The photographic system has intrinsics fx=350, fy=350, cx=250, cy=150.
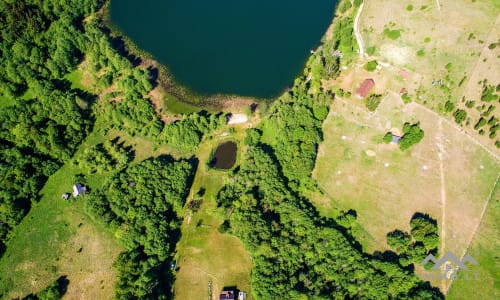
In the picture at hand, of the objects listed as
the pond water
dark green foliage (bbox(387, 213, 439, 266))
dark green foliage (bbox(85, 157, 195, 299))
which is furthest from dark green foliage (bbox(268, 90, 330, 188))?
dark green foliage (bbox(387, 213, 439, 266))

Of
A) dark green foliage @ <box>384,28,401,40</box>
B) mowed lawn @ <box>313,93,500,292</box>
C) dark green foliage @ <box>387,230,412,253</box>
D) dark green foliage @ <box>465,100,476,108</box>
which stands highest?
dark green foliage @ <box>384,28,401,40</box>

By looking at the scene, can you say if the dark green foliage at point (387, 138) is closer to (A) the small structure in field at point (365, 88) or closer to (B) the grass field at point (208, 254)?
(A) the small structure in field at point (365, 88)

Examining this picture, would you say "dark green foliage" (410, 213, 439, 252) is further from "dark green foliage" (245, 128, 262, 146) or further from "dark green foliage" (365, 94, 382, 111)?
"dark green foliage" (245, 128, 262, 146)

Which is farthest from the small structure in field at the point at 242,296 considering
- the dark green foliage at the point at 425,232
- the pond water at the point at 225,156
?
the dark green foliage at the point at 425,232

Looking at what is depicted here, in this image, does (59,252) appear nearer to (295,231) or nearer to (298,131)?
(295,231)

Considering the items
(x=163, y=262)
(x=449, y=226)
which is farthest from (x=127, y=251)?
(x=449, y=226)

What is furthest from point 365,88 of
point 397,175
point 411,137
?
point 397,175

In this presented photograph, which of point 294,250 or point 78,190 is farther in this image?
A: point 78,190
